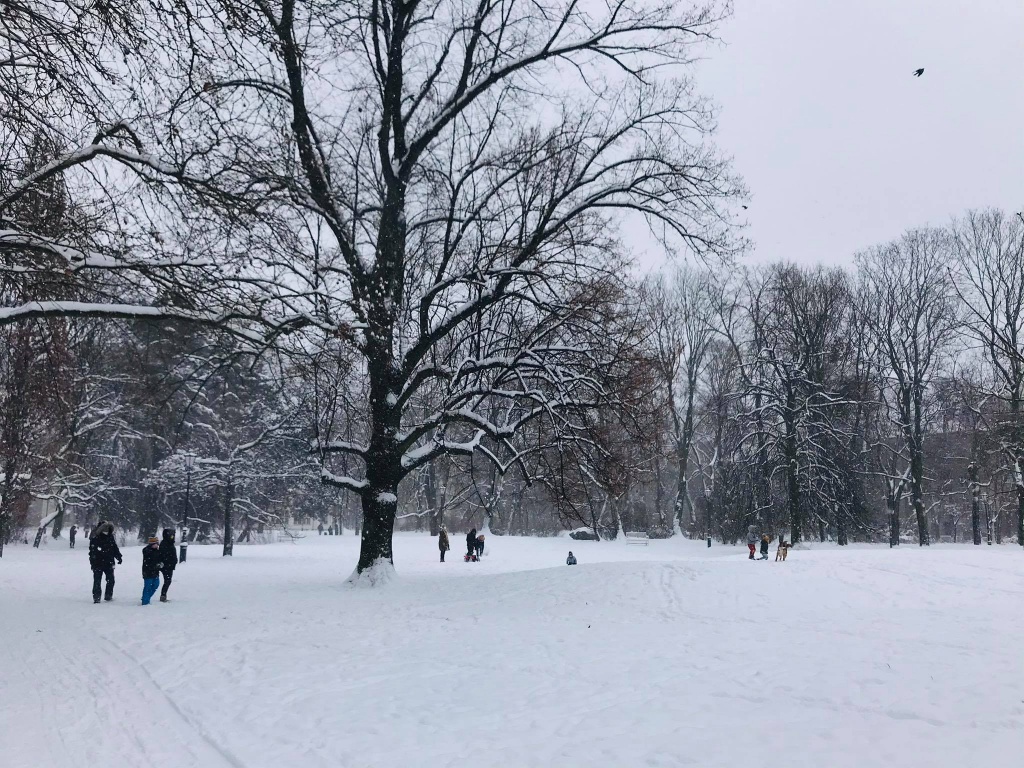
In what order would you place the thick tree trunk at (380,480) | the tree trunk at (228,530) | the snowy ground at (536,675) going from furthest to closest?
the tree trunk at (228,530) → the thick tree trunk at (380,480) → the snowy ground at (536,675)

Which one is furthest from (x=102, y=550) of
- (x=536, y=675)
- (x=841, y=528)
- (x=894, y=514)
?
(x=894, y=514)

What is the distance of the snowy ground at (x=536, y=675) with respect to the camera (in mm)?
5953

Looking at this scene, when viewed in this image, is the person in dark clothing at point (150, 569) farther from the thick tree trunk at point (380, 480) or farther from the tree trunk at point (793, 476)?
the tree trunk at point (793, 476)

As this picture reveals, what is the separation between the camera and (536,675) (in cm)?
839

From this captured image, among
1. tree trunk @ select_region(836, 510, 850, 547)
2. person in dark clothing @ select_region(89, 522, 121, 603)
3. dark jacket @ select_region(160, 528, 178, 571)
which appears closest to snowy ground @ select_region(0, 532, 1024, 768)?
person in dark clothing @ select_region(89, 522, 121, 603)

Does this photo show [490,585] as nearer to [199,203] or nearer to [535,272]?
[535,272]

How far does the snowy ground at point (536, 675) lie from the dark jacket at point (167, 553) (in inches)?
34.5

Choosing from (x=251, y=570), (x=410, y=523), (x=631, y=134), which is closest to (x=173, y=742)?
(x=631, y=134)

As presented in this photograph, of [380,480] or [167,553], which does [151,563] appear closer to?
[167,553]

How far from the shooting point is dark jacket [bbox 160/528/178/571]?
15.7 m

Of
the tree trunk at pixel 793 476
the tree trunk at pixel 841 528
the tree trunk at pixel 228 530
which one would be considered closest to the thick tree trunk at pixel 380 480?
the tree trunk at pixel 228 530

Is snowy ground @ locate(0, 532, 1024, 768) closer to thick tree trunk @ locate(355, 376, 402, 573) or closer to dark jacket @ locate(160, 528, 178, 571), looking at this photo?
dark jacket @ locate(160, 528, 178, 571)

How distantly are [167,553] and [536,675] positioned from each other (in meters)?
10.7

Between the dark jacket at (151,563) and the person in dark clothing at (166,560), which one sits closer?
the dark jacket at (151,563)
